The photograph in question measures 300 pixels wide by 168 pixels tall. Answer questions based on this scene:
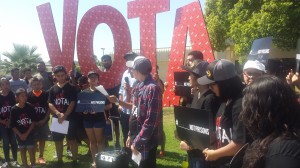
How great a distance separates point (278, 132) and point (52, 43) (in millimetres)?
7758

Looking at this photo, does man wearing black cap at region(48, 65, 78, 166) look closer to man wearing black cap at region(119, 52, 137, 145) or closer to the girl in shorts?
the girl in shorts

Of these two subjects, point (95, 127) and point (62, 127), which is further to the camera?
point (62, 127)

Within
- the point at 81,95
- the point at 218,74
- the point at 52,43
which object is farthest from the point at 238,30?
the point at 218,74

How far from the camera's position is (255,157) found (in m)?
1.52

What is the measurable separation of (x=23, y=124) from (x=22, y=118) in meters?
0.11

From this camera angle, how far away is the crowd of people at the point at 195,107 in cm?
157

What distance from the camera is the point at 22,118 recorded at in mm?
6109

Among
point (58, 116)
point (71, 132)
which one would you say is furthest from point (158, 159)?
point (58, 116)

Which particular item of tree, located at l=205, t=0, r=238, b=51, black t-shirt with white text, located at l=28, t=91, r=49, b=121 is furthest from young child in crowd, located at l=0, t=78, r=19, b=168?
tree, located at l=205, t=0, r=238, b=51

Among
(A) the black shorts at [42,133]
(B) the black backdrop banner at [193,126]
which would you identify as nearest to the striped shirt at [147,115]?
(B) the black backdrop banner at [193,126]

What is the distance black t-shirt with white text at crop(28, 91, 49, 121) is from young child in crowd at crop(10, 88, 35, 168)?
12.6 inches

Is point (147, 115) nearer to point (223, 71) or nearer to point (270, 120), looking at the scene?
point (223, 71)

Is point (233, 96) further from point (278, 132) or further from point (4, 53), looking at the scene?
point (4, 53)

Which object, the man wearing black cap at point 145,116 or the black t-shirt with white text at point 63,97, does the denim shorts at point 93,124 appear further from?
the man wearing black cap at point 145,116
